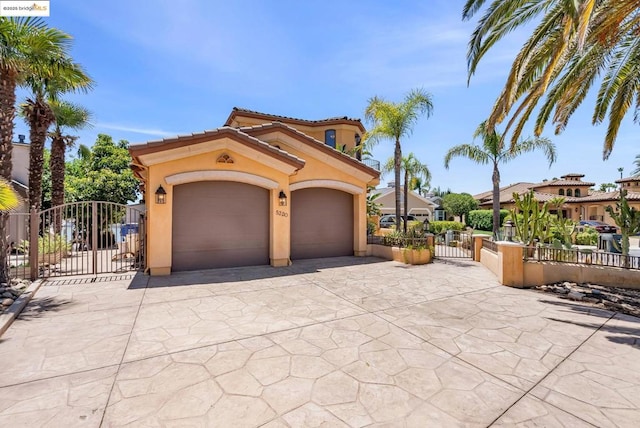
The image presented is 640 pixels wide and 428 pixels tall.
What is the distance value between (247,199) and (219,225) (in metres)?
1.55

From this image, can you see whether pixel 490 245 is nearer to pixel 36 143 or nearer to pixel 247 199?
pixel 247 199

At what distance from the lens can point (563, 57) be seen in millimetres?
8617

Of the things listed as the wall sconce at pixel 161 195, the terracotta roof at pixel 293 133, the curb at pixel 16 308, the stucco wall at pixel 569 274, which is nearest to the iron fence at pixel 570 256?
the stucco wall at pixel 569 274

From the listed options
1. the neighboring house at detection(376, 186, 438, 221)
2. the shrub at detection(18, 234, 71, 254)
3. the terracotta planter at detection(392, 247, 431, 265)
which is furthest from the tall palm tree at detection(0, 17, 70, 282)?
the neighboring house at detection(376, 186, 438, 221)

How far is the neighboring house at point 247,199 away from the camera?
984cm

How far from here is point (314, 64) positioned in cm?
1485

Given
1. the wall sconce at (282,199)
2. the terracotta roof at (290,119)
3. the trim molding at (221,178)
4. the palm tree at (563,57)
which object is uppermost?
the terracotta roof at (290,119)

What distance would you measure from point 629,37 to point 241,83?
16064mm

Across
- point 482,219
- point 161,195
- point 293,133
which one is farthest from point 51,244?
point 482,219

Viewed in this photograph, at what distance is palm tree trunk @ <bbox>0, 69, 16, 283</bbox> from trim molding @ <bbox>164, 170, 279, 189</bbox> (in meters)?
4.06

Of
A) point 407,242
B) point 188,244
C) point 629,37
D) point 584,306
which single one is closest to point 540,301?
point 584,306

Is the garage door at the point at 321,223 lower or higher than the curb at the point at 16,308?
higher

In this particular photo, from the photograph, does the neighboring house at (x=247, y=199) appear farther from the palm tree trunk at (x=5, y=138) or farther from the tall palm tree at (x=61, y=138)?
the tall palm tree at (x=61, y=138)

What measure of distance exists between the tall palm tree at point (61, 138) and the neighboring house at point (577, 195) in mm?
47333
